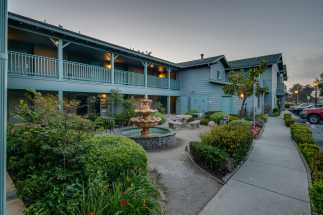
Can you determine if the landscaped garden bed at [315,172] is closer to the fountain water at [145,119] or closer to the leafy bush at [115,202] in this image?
the leafy bush at [115,202]

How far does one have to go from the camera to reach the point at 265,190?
4.15 meters

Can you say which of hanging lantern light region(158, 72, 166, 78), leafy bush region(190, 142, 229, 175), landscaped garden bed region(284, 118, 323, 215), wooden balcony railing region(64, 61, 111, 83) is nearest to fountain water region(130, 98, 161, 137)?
leafy bush region(190, 142, 229, 175)

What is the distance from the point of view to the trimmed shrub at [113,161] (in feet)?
11.6

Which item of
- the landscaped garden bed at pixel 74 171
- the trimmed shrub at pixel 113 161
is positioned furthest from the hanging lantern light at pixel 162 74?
the trimmed shrub at pixel 113 161

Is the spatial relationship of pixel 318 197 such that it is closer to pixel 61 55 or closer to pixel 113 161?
pixel 113 161

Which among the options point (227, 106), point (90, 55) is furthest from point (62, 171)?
point (227, 106)

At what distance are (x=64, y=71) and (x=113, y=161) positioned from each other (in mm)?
9738

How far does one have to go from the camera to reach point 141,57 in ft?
49.2

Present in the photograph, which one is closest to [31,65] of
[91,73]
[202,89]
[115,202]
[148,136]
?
[91,73]

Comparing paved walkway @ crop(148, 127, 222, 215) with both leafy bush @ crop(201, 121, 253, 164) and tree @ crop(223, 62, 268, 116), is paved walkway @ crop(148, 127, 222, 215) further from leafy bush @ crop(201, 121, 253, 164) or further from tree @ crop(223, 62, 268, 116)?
tree @ crop(223, 62, 268, 116)

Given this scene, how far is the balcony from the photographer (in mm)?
9125

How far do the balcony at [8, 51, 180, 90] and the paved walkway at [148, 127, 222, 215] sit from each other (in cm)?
853

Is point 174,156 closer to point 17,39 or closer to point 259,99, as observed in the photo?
point 17,39

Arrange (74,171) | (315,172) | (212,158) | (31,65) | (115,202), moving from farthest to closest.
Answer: (31,65)
(212,158)
(315,172)
(74,171)
(115,202)
